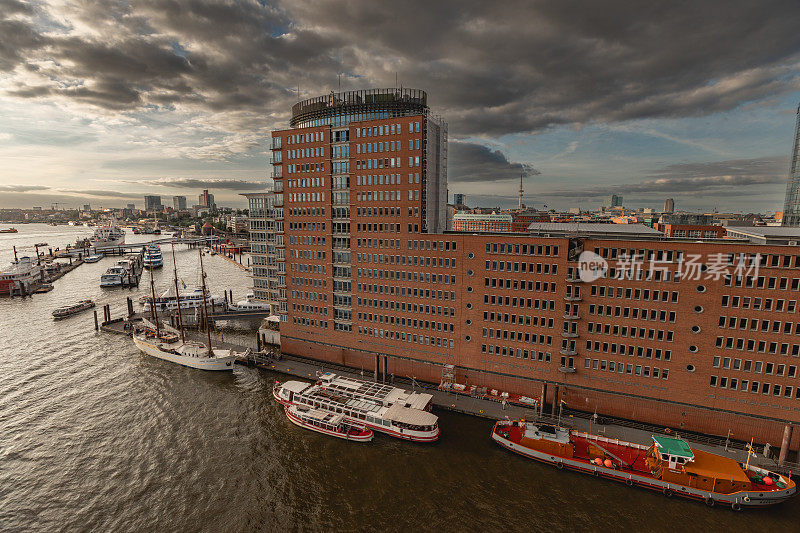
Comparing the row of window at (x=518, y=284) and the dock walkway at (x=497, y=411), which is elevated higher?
the row of window at (x=518, y=284)

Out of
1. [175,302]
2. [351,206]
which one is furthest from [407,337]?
[175,302]

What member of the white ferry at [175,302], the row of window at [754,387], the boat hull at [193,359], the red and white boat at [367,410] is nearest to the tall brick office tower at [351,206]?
the red and white boat at [367,410]

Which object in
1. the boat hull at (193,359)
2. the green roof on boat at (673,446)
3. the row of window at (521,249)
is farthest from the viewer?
the boat hull at (193,359)

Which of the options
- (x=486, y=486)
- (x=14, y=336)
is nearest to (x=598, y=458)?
(x=486, y=486)

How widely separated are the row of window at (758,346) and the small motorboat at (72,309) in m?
151

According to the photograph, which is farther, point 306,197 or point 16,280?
point 16,280

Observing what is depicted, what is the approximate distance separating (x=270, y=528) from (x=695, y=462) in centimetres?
4797

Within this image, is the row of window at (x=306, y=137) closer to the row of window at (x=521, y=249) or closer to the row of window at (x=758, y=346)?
the row of window at (x=521, y=249)

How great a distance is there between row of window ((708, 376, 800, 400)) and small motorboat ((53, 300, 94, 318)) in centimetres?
15042

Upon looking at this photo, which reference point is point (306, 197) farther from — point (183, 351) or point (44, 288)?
point (44, 288)

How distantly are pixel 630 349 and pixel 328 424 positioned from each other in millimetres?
44428

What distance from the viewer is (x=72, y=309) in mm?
107188

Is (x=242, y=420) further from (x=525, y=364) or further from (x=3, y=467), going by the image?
(x=525, y=364)

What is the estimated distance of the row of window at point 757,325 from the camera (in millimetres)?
42497
